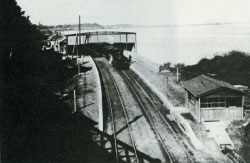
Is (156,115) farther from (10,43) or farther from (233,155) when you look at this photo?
(10,43)

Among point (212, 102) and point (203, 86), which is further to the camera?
point (203, 86)

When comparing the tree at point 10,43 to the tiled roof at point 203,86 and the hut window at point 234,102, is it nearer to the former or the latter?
the tiled roof at point 203,86

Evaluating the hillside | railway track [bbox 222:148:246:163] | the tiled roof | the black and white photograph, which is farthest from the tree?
the hillside

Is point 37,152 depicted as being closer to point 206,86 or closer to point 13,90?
point 13,90

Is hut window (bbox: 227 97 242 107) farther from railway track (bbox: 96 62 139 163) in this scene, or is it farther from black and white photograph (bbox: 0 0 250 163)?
railway track (bbox: 96 62 139 163)

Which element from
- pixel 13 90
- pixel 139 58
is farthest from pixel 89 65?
pixel 13 90

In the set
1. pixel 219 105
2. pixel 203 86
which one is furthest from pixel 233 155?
pixel 203 86

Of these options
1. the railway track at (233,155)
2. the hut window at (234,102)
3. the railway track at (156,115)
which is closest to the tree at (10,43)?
the railway track at (156,115)
